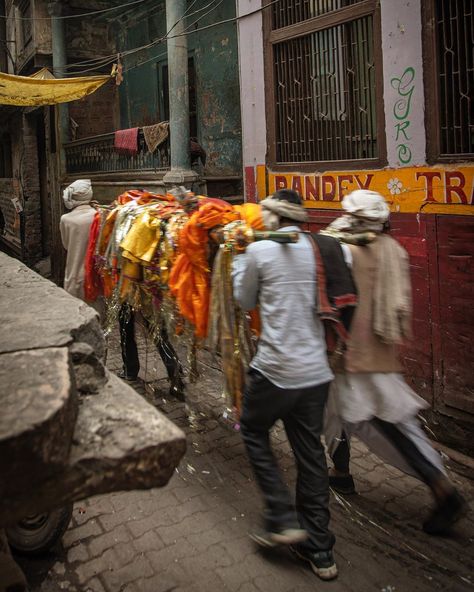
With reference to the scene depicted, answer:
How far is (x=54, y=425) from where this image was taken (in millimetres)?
1396

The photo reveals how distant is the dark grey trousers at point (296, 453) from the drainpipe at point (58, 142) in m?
10.2

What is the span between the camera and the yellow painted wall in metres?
4.42

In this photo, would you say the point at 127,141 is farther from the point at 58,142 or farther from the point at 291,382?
the point at 291,382

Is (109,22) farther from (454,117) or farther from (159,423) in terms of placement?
(159,423)

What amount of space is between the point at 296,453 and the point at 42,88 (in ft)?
29.2

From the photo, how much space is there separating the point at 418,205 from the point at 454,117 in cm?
72

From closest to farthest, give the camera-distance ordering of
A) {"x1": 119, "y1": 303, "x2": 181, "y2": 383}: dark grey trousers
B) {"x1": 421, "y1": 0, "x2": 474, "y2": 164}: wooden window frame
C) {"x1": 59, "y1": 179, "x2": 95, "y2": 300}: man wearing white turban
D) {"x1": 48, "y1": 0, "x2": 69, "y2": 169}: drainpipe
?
{"x1": 421, "y1": 0, "x2": 474, "y2": 164}: wooden window frame → {"x1": 119, "y1": 303, "x2": 181, "y2": 383}: dark grey trousers → {"x1": 59, "y1": 179, "x2": 95, "y2": 300}: man wearing white turban → {"x1": 48, "y1": 0, "x2": 69, "y2": 169}: drainpipe

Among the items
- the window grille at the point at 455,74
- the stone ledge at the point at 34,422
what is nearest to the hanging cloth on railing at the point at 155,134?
the window grille at the point at 455,74

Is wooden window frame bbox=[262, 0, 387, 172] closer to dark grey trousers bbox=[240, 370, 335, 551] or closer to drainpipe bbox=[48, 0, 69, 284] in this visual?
dark grey trousers bbox=[240, 370, 335, 551]

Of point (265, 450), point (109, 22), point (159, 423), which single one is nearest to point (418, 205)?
point (265, 450)

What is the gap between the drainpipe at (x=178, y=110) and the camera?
7.87 meters

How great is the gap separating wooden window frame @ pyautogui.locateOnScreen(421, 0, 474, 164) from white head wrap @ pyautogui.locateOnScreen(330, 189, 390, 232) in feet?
4.92

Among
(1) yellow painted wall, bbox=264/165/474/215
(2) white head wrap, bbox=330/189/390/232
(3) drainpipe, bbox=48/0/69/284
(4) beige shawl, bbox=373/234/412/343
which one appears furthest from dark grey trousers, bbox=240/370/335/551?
(3) drainpipe, bbox=48/0/69/284

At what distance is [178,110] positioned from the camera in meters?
7.99
